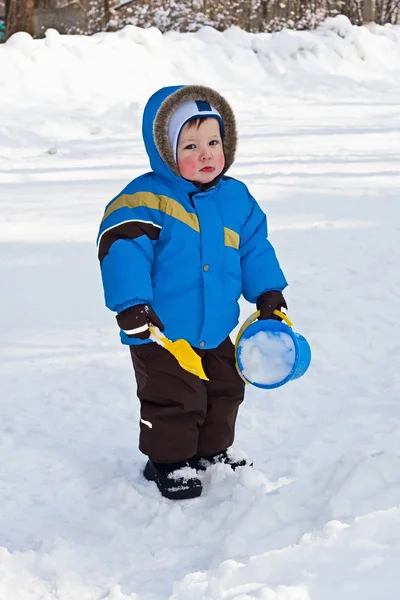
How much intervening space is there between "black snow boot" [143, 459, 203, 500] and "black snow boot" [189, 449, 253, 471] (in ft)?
0.37

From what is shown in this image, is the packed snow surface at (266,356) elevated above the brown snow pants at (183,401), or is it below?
above

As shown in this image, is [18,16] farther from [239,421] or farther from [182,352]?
[182,352]

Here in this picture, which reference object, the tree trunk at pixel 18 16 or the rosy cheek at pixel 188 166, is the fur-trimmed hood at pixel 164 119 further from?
the tree trunk at pixel 18 16

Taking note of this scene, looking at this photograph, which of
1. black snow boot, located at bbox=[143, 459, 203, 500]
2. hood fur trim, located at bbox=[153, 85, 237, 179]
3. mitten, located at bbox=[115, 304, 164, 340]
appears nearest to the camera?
mitten, located at bbox=[115, 304, 164, 340]

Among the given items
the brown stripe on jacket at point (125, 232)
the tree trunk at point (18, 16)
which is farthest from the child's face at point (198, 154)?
the tree trunk at point (18, 16)

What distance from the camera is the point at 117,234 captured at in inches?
109

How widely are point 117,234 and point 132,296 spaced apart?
0.72 ft

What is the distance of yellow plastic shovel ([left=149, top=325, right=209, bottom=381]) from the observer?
2715 mm

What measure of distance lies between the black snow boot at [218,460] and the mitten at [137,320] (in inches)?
27.0

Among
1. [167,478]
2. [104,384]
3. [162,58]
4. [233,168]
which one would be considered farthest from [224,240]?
[162,58]

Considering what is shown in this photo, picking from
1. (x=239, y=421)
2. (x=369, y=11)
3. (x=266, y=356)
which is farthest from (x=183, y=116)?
(x=369, y=11)

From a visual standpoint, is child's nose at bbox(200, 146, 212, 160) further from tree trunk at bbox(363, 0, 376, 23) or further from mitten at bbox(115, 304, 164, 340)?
tree trunk at bbox(363, 0, 376, 23)

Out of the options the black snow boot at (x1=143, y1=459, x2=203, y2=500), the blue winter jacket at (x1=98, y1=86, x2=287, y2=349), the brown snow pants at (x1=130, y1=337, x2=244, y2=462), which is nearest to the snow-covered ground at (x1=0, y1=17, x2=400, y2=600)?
the black snow boot at (x1=143, y1=459, x2=203, y2=500)

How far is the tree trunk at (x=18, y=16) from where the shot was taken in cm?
1373
